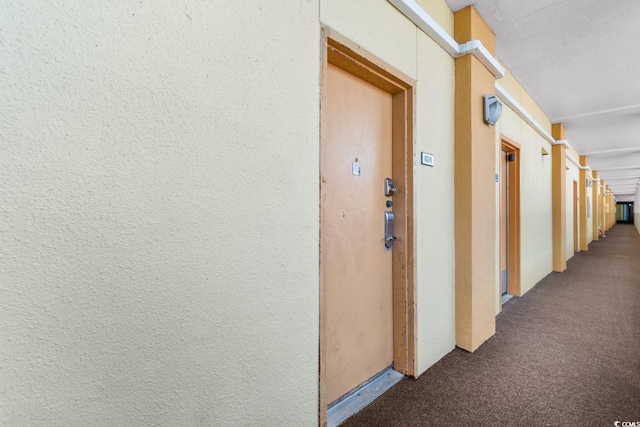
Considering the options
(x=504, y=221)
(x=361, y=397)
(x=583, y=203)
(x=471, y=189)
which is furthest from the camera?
(x=583, y=203)

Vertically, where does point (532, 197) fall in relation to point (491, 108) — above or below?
below

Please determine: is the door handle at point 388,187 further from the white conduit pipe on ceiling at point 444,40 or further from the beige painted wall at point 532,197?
the beige painted wall at point 532,197

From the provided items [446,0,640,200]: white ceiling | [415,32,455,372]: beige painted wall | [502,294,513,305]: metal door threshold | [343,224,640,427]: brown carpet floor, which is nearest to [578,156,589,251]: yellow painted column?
[446,0,640,200]: white ceiling

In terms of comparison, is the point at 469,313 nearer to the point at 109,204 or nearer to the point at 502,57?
the point at 109,204

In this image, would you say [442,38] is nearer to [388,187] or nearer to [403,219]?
[388,187]

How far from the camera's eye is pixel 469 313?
7.79 ft

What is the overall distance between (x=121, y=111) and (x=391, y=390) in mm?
2101

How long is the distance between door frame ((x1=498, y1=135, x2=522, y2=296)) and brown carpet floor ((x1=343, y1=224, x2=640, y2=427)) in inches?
21.4

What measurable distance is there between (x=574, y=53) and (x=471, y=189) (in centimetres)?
214

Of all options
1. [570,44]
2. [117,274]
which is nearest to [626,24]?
[570,44]

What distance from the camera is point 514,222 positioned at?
12.6ft

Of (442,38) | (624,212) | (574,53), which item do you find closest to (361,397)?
(442,38)

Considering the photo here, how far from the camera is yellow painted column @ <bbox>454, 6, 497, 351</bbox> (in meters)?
2.35

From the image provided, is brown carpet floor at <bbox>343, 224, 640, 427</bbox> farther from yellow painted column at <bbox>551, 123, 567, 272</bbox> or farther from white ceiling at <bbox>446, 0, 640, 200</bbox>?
white ceiling at <bbox>446, 0, 640, 200</bbox>
